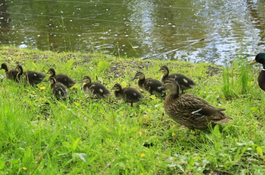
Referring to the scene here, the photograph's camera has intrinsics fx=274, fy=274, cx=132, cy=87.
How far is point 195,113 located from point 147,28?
7752mm

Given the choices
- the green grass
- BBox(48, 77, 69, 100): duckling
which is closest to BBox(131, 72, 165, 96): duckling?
the green grass

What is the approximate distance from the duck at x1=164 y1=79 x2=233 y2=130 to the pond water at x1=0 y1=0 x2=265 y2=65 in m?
3.83

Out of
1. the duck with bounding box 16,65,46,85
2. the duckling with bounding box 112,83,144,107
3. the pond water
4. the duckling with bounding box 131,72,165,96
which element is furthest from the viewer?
the pond water

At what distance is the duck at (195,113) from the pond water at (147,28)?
151 inches

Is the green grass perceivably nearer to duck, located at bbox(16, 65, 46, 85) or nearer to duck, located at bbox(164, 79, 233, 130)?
duck, located at bbox(164, 79, 233, 130)

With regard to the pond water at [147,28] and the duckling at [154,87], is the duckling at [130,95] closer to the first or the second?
the duckling at [154,87]

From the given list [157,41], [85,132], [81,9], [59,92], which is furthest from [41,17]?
[85,132]

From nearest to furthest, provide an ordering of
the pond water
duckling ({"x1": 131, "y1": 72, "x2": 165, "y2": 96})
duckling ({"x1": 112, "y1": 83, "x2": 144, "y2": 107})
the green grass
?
the green grass, duckling ({"x1": 112, "y1": 83, "x2": 144, "y2": 107}), duckling ({"x1": 131, "y1": 72, "x2": 165, "y2": 96}), the pond water

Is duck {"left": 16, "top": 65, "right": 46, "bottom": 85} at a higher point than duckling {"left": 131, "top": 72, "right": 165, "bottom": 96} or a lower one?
higher

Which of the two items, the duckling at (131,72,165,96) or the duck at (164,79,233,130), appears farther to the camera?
the duckling at (131,72,165,96)

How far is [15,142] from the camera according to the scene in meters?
2.85

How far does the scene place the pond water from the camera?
8184mm

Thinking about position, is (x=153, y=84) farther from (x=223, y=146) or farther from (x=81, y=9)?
(x=81, y=9)

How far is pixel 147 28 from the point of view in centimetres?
1042
